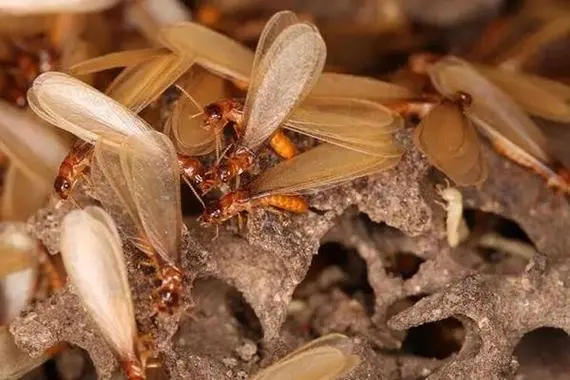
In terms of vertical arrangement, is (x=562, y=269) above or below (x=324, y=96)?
below

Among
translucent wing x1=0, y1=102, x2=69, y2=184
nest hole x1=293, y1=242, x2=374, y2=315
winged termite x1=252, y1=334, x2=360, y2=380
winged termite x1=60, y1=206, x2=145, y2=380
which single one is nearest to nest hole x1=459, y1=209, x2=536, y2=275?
nest hole x1=293, y1=242, x2=374, y2=315

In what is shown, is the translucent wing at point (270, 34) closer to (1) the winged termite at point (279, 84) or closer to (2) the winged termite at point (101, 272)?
(1) the winged termite at point (279, 84)

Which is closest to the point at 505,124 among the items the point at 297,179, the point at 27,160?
the point at 297,179

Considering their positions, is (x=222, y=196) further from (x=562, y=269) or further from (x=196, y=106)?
(x=562, y=269)

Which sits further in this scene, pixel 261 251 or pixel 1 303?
pixel 1 303

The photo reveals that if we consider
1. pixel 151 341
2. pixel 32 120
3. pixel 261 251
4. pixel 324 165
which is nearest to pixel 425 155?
pixel 324 165

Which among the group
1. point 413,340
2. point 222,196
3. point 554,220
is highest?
point 222,196
